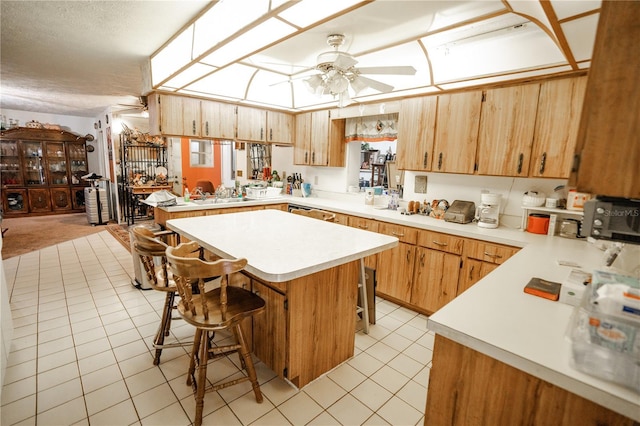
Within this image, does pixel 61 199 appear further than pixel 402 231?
Yes

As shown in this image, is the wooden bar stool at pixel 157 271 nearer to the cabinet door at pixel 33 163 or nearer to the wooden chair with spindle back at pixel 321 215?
the wooden chair with spindle back at pixel 321 215

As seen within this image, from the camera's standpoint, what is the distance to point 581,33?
5.87 feet

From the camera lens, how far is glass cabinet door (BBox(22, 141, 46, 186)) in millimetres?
7598

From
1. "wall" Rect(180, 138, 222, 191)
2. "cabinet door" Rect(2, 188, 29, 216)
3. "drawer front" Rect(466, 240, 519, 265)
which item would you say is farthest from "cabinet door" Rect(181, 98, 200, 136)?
"cabinet door" Rect(2, 188, 29, 216)

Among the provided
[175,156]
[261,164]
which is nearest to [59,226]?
[175,156]

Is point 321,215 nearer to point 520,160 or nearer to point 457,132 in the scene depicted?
point 457,132

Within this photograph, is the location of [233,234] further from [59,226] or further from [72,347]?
[59,226]

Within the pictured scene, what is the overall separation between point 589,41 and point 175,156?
853 cm

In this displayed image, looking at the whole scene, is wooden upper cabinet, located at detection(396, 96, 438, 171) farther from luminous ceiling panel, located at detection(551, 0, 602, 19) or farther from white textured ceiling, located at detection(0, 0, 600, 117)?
luminous ceiling panel, located at detection(551, 0, 602, 19)

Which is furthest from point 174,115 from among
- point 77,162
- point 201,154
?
point 77,162

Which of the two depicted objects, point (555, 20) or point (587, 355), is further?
point (555, 20)

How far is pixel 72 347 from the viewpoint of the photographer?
2.46 meters

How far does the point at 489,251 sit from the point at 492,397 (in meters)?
1.82

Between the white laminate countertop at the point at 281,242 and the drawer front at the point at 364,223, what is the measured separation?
91 centimetres
